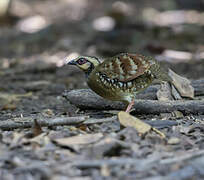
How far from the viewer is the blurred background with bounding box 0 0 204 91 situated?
929 centimetres

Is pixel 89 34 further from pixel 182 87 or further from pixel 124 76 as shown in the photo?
pixel 124 76

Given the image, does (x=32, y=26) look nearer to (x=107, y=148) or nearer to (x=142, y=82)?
(x=142, y=82)

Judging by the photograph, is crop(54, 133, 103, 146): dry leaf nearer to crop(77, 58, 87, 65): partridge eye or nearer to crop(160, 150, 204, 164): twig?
crop(160, 150, 204, 164): twig

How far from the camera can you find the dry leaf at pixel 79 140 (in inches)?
143

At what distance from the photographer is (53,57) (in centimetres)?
1041

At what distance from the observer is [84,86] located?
7707 mm

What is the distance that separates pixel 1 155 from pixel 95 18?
12058 millimetres

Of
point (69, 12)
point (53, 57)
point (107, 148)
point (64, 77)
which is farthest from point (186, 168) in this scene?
point (69, 12)

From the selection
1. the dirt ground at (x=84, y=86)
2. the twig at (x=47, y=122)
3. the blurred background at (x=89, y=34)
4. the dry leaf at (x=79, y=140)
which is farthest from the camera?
the blurred background at (x=89, y=34)

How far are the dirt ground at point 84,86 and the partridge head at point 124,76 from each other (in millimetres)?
278

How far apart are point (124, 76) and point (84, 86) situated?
2.87m

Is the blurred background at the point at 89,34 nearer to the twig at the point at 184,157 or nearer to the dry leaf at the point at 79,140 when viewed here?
the dry leaf at the point at 79,140

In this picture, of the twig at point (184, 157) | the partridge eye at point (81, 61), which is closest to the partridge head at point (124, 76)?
the partridge eye at point (81, 61)

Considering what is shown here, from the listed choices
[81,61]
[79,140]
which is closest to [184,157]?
[79,140]
